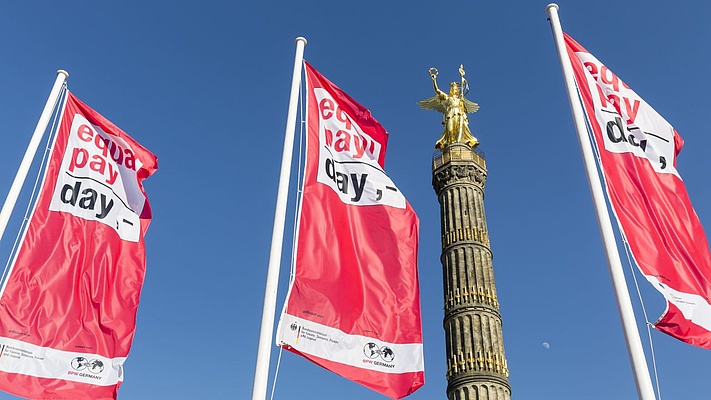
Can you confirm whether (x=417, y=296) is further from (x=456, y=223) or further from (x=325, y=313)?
(x=456, y=223)

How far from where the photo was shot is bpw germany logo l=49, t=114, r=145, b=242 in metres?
10.7

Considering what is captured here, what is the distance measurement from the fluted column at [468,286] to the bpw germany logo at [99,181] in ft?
51.8

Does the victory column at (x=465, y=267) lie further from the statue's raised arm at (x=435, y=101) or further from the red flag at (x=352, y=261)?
the red flag at (x=352, y=261)

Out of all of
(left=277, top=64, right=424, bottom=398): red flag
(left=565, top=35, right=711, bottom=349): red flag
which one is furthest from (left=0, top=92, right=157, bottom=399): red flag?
(left=565, top=35, right=711, bottom=349): red flag

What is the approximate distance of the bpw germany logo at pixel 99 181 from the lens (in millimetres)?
10727

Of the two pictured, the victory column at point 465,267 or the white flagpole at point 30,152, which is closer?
the white flagpole at point 30,152

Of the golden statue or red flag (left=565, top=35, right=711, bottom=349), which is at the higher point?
the golden statue

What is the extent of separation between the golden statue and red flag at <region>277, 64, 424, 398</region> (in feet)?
70.4

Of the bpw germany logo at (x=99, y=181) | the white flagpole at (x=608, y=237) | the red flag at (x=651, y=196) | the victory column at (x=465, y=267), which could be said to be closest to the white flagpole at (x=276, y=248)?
the bpw germany logo at (x=99, y=181)

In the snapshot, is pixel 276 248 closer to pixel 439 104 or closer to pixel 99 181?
pixel 99 181

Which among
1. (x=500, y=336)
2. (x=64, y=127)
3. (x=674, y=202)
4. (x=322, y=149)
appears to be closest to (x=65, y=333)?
(x=64, y=127)

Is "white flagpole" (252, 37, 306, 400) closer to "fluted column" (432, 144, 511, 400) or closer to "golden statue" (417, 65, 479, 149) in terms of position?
"fluted column" (432, 144, 511, 400)

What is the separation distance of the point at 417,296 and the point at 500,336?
54.4ft

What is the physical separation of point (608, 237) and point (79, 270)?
7551mm
